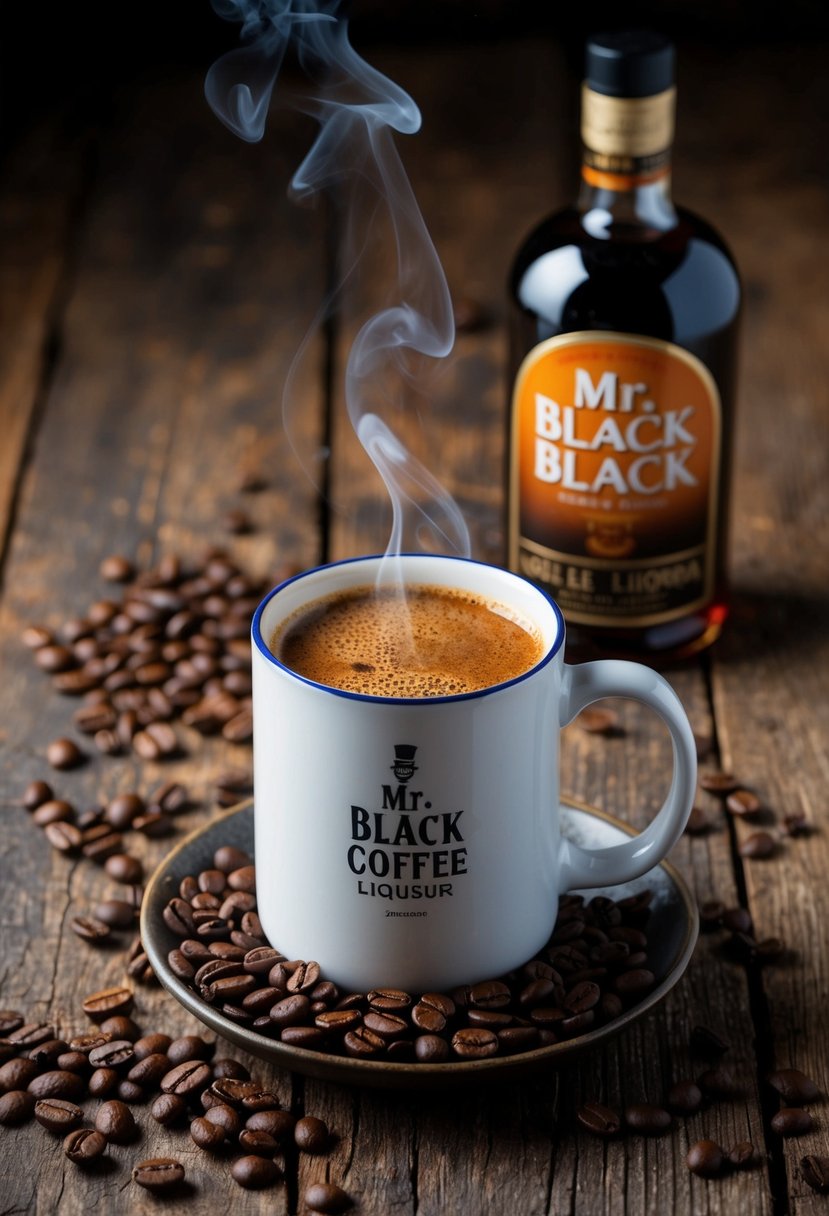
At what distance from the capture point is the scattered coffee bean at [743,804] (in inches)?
54.8

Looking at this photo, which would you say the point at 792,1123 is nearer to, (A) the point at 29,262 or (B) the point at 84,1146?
(B) the point at 84,1146

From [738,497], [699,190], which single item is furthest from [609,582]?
[699,190]

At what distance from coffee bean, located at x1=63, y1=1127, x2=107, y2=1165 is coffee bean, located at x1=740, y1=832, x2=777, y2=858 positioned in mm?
584

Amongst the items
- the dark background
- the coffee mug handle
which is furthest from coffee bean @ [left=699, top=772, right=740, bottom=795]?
the dark background

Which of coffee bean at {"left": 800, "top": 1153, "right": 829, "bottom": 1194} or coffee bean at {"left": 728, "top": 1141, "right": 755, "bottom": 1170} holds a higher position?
coffee bean at {"left": 800, "top": 1153, "right": 829, "bottom": 1194}

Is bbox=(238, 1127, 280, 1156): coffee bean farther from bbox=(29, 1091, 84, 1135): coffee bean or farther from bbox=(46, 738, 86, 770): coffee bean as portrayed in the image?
bbox=(46, 738, 86, 770): coffee bean

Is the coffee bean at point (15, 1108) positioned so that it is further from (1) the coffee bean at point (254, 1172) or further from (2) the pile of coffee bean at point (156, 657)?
(2) the pile of coffee bean at point (156, 657)

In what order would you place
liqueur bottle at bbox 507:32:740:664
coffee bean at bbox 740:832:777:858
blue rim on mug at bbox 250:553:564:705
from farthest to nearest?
liqueur bottle at bbox 507:32:740:664 → coffee bean at bbox 740:832:777:858 → blue rim on mug at bbox 250:553:564:705

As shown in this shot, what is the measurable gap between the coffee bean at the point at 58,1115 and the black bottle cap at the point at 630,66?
3.14ft

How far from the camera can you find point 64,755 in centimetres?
147

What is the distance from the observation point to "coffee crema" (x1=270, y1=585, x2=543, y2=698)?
107 centimetres

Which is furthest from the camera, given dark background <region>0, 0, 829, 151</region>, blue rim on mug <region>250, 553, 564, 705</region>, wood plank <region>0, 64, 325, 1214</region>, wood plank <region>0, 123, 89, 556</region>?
dark background <region>0, 0, 829, 151</region>

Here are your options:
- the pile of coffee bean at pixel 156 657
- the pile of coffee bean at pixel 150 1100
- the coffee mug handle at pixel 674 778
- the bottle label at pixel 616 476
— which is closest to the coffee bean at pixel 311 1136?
the pile of coffee bean at pixel 150 1100

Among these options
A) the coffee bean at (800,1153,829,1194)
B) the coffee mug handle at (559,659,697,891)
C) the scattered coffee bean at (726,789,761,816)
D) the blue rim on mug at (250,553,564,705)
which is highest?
the blue rim on mug at (250,553,564,705)
